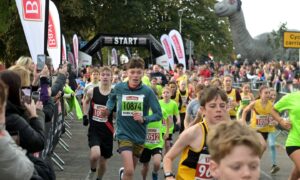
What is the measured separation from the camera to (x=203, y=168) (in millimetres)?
5820

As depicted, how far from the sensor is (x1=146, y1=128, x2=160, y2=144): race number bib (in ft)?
33.4

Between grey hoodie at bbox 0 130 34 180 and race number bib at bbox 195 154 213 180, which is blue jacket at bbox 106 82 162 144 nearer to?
race number bib at bbox 195 154 213 180

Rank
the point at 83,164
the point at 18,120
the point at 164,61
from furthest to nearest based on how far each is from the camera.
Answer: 1. the point at 164,61
2. the point at 83,164
3. the point at 18,120

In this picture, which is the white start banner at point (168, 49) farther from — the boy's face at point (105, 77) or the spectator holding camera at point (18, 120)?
the spectator holding camera at point (18, 120)

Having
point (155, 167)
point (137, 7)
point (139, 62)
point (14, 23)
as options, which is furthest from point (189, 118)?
point (137, 7)

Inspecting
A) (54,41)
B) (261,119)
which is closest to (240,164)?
(261,119)

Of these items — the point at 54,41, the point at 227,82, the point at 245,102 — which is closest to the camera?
the point at 227,82

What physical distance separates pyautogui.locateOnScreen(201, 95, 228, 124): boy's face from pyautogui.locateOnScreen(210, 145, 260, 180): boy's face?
2.33 meters

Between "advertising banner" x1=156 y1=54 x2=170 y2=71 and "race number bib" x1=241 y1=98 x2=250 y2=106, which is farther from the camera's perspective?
"advertising banner" x1=156 y1=54 x2=170 y2=71

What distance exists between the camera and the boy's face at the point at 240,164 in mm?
3502

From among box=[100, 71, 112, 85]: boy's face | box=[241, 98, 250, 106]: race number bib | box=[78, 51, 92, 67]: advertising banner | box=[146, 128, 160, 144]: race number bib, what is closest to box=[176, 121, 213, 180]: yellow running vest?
box=[146, 128, 160, 144]: race number bib

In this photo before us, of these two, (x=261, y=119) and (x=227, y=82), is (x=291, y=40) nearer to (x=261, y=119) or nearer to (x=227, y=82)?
(x=227, y=82)

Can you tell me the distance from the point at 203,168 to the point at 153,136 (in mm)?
4494

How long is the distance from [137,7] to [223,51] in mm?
17885
